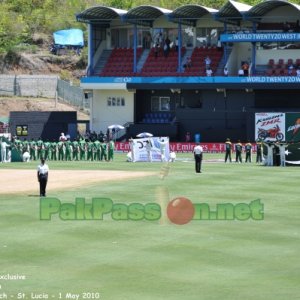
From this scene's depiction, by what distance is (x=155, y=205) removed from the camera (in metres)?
31.3

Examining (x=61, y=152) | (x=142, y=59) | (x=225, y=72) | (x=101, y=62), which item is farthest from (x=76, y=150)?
(x=101, y=62)

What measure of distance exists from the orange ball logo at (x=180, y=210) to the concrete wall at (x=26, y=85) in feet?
181

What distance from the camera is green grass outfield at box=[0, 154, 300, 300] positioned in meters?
18.1

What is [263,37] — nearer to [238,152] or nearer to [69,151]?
[238,152]

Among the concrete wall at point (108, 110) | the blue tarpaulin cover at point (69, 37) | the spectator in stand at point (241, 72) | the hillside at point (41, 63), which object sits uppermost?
the blue tarpaulin cover at point (69, 37)

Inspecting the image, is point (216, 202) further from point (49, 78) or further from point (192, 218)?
point (49, 78)

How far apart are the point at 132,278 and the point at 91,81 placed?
2288 inches

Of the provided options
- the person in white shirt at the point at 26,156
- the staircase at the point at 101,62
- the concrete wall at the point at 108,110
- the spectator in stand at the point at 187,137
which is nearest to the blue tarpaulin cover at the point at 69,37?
the staircase at the point at 101,62

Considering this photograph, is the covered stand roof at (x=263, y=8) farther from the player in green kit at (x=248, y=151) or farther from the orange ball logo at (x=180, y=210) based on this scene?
the orange ball logo at (x=180, y=210)

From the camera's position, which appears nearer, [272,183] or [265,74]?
[272,183]

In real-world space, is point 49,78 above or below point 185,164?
above

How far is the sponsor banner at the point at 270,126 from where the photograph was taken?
2566 inches

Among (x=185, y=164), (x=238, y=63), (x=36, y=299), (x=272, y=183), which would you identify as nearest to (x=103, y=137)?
(x=238, y=63)

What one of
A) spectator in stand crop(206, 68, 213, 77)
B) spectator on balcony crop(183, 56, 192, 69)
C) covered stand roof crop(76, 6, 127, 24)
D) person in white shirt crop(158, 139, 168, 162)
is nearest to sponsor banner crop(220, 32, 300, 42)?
spectator in stand crop(206, 68, 213, 77)
